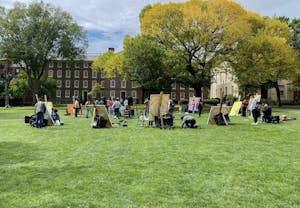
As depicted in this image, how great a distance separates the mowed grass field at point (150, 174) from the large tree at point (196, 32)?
91.8 feet

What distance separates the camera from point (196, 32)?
3878 centimetres

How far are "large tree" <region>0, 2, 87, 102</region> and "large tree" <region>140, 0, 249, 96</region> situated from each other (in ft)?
65.8

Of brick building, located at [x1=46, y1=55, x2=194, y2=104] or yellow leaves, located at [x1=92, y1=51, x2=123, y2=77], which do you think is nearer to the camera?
yellow leaves, located at [x1=92, y1=51, x2=123, y2=77]

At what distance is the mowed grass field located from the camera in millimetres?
5809

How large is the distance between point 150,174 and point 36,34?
52199 millimetres

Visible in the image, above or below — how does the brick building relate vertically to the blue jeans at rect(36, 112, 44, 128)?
above

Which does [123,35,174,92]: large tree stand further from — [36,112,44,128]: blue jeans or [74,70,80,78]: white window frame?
[74,70,80,78]: white window frame

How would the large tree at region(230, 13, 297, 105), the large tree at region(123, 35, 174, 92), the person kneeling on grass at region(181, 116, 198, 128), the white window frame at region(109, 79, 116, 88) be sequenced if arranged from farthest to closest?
the white window frame at region(109, 79, 116, 88) < the large tree at region(230, 13, 297, 105) < the large tree at region(123, 35, 174, 92) < the person kneeling on grass at region(181, 116, 198, 128)

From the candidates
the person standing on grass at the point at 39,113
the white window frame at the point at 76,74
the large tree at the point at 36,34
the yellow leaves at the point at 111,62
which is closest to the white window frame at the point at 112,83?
the white window frame at the point at 76,74

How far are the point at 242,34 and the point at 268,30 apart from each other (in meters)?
8.87

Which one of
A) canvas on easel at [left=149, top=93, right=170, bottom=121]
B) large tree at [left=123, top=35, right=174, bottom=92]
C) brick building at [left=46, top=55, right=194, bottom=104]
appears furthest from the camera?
brick building at [left=46, top=55, right=194, bottom=104]

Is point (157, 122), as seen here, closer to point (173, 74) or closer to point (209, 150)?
point (209, 150)

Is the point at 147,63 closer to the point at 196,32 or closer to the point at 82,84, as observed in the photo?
the point at 196,32

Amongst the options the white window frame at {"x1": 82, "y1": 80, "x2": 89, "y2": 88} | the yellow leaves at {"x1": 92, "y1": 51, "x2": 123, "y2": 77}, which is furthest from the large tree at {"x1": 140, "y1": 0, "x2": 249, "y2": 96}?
the white window frame at {"x1": 82, "y1": 80, "x2": 89, "y2": 88}
